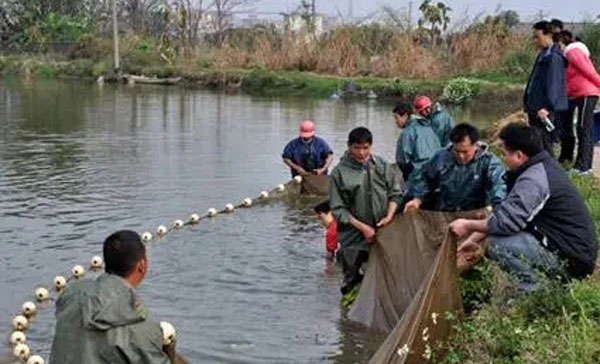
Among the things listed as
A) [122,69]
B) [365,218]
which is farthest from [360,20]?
[365,218]

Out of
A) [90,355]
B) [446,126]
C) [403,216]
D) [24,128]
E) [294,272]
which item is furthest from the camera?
[24,128]

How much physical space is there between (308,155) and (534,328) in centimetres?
864

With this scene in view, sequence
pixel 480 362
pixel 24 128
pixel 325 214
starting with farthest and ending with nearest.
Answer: pixel 24 128 → pixel 325 214 → pixel 480 362

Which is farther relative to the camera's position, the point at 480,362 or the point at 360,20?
the point at 360,20

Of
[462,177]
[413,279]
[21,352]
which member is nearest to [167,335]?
[413,279]

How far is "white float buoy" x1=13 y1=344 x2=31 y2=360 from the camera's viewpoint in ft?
26.0

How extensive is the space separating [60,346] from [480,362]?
259 cm

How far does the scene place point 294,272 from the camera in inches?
437

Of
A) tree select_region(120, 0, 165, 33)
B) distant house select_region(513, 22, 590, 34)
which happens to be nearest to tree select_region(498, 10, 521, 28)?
distant house select_region(513, 22, 590, 34)

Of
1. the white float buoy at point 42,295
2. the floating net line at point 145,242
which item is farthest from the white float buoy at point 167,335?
the white float buoy at point 42,295

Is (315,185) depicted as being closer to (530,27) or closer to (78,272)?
(78,272)

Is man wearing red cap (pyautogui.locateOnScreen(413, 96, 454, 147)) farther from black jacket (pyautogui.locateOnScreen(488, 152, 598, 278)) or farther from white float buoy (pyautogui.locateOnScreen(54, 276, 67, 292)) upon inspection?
black jacket (pyautogui.locateOnScreen(488, 152, 598, 278))

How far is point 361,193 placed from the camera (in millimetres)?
8539

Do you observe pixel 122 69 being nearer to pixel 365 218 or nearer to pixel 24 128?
pixel 24 128
